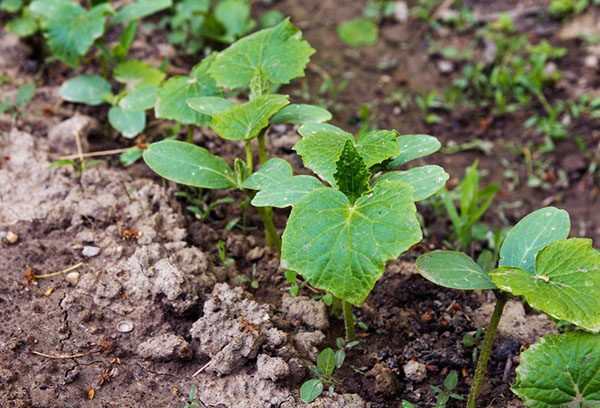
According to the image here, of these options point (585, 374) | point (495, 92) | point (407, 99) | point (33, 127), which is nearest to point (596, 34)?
point (495, 92)

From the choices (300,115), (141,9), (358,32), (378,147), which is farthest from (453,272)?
(358,32)

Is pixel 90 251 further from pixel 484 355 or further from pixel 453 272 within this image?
pixel 484 355

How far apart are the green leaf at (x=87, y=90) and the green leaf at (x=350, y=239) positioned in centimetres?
184

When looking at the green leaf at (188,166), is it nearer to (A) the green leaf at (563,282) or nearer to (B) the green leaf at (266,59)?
(B) the green leaf at (266,59)

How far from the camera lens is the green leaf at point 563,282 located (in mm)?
1425

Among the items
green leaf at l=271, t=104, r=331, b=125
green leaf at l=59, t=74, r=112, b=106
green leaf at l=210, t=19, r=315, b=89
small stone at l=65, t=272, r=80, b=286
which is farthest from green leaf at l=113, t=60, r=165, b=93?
small stone at l=65, t=272, r=80, b=286

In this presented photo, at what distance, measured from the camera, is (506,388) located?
192 centimetres

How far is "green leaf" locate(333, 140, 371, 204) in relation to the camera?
1.64 metres

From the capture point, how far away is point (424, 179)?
1.69m

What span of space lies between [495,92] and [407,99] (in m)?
0.67

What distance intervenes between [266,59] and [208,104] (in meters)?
0.34

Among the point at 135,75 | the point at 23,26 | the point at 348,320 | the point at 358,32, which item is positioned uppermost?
the point at 23,26

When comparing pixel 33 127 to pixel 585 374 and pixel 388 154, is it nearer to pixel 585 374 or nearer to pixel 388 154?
pixel 388 154

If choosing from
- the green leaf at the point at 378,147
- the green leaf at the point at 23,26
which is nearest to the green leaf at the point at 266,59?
the green leaf at the point at 378,147
